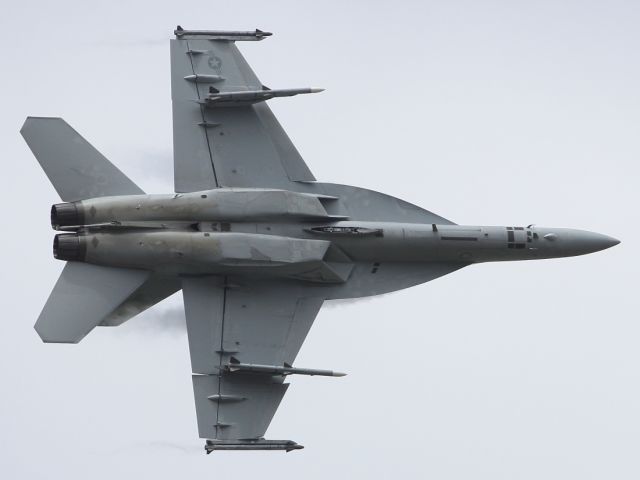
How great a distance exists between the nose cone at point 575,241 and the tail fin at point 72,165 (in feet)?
27.8

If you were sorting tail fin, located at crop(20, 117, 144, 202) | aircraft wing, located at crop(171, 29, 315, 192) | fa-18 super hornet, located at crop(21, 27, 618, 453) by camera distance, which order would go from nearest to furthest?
fa-18 super hornet, located at crop(21, 27, 618, 453) → tail fin, located at crop(20, 117, 144, 202) → aircraft wing, located at crop(171, 29, 315, 192)

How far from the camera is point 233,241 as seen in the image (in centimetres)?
3133

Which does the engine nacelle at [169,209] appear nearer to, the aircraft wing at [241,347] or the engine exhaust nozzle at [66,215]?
the engine exhaust nozzle at [66,215]

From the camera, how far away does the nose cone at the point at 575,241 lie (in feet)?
108

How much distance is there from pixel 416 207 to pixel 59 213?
730 centimetres

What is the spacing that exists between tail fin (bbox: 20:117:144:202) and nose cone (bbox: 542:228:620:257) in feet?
27.8

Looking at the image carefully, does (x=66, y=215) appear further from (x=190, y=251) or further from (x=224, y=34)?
(x=224, y=34)

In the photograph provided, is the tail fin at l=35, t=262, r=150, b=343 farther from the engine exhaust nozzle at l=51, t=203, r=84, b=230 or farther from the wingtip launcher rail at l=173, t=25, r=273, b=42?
the wingtip launcher rail at l=173, t=25, r=273, b=42

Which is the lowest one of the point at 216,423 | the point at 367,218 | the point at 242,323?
the point at 216,423

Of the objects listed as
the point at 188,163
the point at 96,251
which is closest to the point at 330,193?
the point at 188,163

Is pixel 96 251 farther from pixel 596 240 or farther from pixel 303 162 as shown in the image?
pixel 596 240

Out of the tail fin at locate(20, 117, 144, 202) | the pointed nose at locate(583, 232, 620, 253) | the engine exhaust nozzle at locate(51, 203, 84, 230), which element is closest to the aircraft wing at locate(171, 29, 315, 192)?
the tail fin at locate(20, 117, 144, 202)

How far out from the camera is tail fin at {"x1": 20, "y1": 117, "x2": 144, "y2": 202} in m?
31.8

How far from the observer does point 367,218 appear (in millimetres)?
32625
